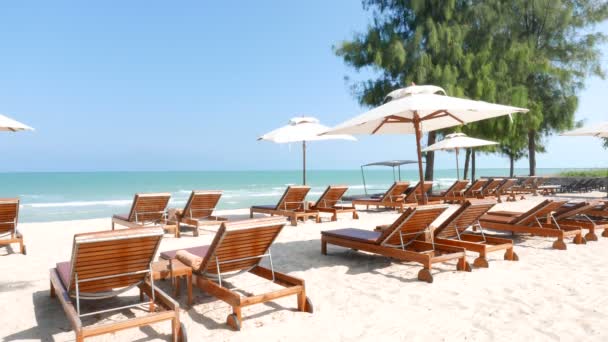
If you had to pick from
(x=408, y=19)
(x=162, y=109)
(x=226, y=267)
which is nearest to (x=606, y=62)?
(x=408, y=19)

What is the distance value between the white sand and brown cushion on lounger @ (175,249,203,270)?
35 cm

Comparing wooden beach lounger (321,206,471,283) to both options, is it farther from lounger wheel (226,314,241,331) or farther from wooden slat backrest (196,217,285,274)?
lounger wheel (226,314,241,331)

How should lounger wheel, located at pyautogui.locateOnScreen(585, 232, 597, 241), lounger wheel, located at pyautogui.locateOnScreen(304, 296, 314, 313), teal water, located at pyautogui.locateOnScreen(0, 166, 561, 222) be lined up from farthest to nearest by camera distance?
teal water, located at pyautogui.locateOnScreen(0, 166, 561, 222), lounger wheel, located at pyautogui.locateOnScreen(585, 232, 597, 241), lounger wheel, located at pyautogui.locateOnScreen(304, 296, 314, 313)

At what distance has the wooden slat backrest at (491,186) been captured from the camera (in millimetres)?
13484

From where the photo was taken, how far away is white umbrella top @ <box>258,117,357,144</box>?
993 centimetres

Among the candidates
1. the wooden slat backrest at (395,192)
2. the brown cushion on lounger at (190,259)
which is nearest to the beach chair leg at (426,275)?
the brown cushion on lounger at (190,259)

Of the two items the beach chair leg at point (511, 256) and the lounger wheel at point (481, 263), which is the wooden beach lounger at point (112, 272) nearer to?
the lounger wheel at point (481, 263)

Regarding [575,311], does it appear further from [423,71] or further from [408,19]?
[408,19]

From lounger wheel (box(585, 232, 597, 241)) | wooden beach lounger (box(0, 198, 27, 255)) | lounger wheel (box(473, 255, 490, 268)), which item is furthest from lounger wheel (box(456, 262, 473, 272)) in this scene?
wooden beach lounger (box(0, 198, 27, 255))

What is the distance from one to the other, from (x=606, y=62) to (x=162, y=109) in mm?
79130

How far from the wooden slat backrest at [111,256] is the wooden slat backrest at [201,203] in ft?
14.9

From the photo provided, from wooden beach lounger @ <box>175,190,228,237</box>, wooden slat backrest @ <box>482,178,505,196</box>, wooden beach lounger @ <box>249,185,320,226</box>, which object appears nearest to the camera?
wooden beach lounger @ <box>175,190,228,237</box>

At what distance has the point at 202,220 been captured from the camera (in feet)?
26.2

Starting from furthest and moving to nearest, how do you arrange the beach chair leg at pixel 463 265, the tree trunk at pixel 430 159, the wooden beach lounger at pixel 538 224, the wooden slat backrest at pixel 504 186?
the tree trunk at pixel 430 159 < the wooden slat backrest at pixel 504 186 < the wooden beach lounger at pixel 538 224 < the beach chair leg at pixel 463 265
